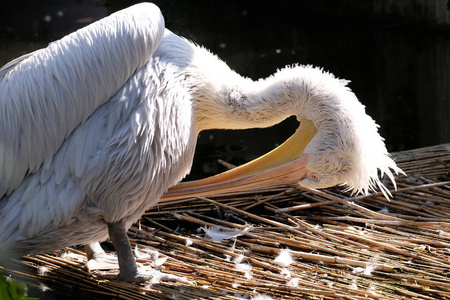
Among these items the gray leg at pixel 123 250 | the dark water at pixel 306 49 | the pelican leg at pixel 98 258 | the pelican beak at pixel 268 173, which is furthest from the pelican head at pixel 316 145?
the dark water at pixel 306 49

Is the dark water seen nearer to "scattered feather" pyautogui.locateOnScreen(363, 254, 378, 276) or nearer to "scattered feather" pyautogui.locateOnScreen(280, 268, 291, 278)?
"scattered feather" pyautogui.locateOnScreen(280, 268, 291, 278)

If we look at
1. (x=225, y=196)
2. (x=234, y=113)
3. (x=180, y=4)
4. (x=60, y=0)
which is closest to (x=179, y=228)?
(x=225, y=196)

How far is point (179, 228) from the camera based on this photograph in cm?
309

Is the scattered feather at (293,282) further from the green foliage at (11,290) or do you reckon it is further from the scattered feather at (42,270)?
the green foliage at (11,290)

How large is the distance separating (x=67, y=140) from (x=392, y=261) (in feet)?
4.71

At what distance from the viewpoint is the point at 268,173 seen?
2545 millimetres

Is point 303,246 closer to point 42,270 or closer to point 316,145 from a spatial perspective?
point 316,145

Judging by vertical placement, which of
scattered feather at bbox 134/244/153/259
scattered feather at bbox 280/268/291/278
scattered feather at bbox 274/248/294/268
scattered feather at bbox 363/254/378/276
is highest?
scattered feather at bbox 363/254/378/276

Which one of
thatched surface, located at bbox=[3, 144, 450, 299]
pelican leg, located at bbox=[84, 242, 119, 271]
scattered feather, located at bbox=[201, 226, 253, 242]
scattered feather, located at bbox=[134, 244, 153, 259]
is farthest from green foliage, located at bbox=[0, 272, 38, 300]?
scattered feather, located at bbox=[201, 226, 253, 242]

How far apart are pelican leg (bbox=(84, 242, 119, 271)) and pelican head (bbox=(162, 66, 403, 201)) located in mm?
398

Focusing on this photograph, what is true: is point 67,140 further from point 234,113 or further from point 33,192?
point 234,113

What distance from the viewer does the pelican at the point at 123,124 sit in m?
2.21

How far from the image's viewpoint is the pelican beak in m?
2.53

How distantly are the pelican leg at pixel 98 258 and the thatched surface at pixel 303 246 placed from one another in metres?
0.06
